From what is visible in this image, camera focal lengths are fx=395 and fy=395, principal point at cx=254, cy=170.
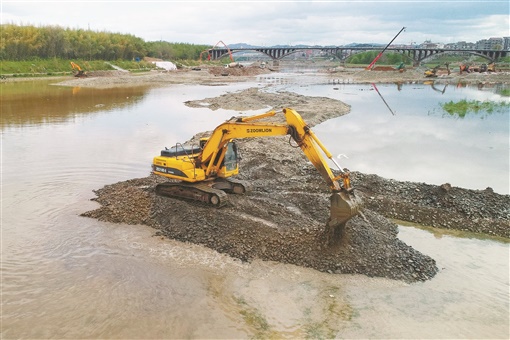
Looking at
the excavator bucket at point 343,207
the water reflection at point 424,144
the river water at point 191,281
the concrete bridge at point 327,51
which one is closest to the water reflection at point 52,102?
the river water at point 191,281

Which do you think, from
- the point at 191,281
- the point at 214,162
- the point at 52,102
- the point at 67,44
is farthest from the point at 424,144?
the point at 67,44

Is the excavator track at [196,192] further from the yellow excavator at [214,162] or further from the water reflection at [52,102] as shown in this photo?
the water reflection at [52,102]

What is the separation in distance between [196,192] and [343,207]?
4.30 m

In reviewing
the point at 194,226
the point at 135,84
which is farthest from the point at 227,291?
the point at 135,84

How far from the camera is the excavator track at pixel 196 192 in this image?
10.3m

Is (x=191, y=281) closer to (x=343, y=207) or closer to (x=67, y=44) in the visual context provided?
(x=343, y=207)

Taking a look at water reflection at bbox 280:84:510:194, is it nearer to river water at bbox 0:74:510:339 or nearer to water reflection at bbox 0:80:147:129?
river water at bbox 0:74:510:339

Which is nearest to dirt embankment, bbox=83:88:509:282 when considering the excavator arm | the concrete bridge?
the excavator arm

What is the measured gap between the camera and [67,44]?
203ft

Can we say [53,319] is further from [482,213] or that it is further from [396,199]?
[482,213]

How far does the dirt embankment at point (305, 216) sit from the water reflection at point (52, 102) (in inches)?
609

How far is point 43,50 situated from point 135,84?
65.9 feet

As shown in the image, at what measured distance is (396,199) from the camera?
37.5 ft

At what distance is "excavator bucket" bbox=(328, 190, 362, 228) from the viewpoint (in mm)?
7883
